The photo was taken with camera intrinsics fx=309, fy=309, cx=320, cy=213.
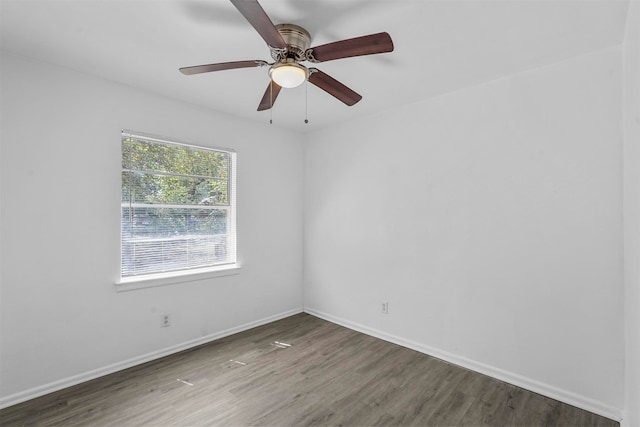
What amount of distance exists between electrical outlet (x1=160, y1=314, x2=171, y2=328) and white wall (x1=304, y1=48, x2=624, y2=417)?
1964 millimetres

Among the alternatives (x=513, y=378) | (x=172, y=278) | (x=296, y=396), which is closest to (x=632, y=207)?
(x=513, y=378)

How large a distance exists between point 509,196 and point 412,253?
1.03 meters

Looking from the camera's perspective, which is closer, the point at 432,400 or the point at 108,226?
the point at 432,400

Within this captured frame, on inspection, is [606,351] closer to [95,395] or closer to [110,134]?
[95,395]

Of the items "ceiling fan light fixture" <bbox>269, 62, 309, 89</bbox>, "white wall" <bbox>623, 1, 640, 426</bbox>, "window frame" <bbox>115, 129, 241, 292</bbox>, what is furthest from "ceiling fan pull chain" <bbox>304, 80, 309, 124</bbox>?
"white wall" <bbox>623, 1, 640, 426</bbox>

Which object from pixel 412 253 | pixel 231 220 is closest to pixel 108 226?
pixel 231 220

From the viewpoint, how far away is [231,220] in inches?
143

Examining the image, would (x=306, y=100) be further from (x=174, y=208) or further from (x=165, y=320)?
(x=165, y=320)

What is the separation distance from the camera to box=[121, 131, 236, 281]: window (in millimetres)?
A: 2877

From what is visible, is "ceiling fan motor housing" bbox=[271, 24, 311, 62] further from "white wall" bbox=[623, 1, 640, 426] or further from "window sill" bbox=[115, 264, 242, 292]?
"window sill" bbox=[115, 264, 242, 292]

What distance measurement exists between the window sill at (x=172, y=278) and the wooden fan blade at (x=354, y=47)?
2.43m

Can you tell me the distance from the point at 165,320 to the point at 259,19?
2.79 metres

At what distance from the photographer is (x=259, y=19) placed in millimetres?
1442

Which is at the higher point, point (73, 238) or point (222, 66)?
point (222, 66)
